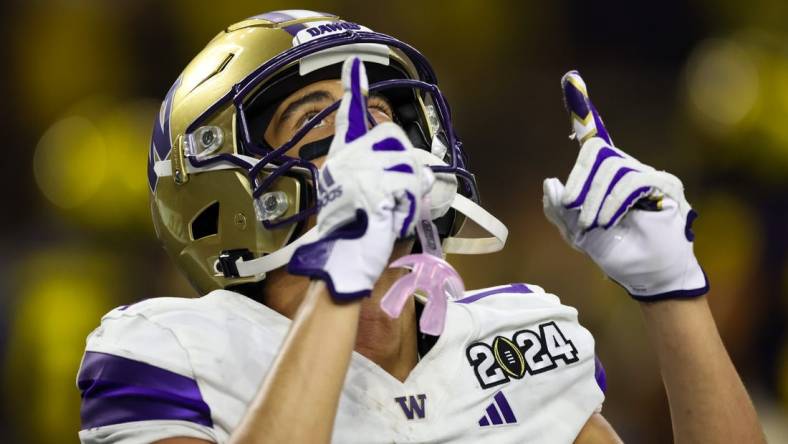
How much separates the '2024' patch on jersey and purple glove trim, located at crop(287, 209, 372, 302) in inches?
17.1

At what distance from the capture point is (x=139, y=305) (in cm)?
151

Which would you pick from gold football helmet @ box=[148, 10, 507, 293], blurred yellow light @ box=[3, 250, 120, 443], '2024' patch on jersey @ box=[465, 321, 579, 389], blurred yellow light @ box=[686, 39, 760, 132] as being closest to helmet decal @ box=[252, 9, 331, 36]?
gold football helmet @ box=[148, 10, 507, 293]

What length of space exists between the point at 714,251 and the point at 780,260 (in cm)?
21

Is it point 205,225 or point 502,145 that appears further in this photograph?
point 502,145

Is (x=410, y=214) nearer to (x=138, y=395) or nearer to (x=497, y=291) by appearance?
(x=138, y=395)

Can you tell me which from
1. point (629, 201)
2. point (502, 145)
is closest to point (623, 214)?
point (629, 201)

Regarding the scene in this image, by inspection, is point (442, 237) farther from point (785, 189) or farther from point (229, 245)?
point (785, 189)

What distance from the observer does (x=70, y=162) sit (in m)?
3.68

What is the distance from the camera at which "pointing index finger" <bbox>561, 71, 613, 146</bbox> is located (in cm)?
147

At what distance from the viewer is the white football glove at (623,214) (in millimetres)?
1408

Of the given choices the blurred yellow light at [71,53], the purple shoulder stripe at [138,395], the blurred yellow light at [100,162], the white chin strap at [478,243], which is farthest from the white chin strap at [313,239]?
the blurred yellow light at [71,53]

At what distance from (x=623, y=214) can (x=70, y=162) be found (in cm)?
272

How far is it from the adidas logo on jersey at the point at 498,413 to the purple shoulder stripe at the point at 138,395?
43cm

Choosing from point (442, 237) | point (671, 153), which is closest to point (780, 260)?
point (671, 153)
